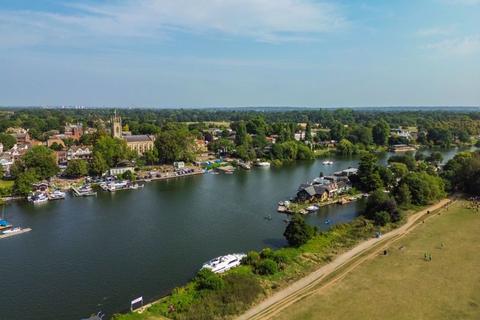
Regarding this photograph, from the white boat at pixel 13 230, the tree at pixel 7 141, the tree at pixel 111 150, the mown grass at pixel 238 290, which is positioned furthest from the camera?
the tree at pixel 7 141

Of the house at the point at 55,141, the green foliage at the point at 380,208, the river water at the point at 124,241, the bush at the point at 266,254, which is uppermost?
the house at the point at 55,141

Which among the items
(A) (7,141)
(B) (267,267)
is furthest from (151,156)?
(B) (267,267)

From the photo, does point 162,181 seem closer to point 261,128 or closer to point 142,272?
point 142,272

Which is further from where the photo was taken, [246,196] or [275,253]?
[246,196]

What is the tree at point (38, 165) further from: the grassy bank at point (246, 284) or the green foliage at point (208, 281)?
the grassy bank at point (246, 284)

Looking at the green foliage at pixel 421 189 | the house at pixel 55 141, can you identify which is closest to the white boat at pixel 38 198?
the green foliage at pixel 421 189

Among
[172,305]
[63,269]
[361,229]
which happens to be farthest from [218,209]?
[172,305]

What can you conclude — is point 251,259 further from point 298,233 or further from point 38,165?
point 38,165
